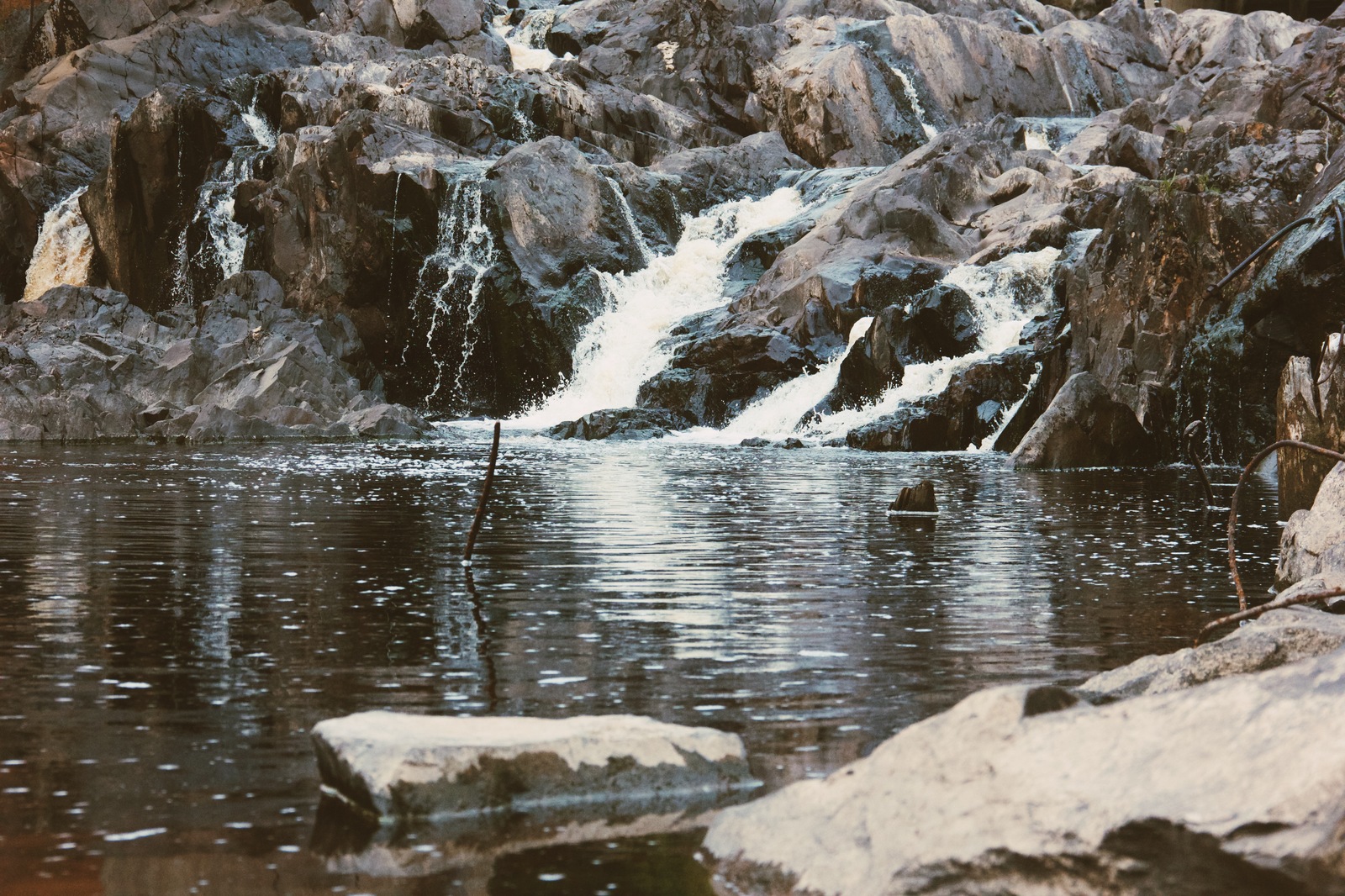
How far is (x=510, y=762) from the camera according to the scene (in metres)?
6.11

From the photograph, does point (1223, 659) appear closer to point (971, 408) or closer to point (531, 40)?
point (971, 408)

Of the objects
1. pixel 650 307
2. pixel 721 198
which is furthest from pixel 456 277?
pixel 721 198

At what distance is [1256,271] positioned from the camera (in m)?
28.2

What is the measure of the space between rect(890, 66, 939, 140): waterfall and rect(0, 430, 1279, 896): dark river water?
142ft

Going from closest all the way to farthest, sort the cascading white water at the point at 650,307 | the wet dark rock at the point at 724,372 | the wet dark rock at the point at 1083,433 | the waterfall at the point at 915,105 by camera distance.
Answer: the wet dark rock at the point at 1083,433, the wet dark rock at the point at 724,372, the cascading white water at the point at 650,307, the waterfall at the point at 915,105

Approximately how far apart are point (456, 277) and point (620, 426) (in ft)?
35.7

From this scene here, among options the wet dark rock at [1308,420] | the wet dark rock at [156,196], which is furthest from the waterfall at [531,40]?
the wet dark rock at [1308,420]

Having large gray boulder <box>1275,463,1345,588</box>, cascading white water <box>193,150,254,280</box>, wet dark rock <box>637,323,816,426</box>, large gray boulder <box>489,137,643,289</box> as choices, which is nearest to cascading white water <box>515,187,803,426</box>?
large gray boulder <box>489,137,643,289</box>

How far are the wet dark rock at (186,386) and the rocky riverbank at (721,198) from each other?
15.6 inches

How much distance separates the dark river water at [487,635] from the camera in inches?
222

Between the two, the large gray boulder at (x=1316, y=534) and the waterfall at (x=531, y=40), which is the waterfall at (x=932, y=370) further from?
the waterfall at (x=531, y=40)

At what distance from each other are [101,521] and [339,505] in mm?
3467

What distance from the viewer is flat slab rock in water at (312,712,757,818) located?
595 cm

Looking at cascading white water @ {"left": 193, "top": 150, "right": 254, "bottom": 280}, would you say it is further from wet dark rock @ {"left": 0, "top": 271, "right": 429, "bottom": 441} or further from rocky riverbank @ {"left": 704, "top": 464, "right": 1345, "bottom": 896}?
rocky riverbank @ {"left": 704, "top": 464, "right": 1345, "bottom": 896}
